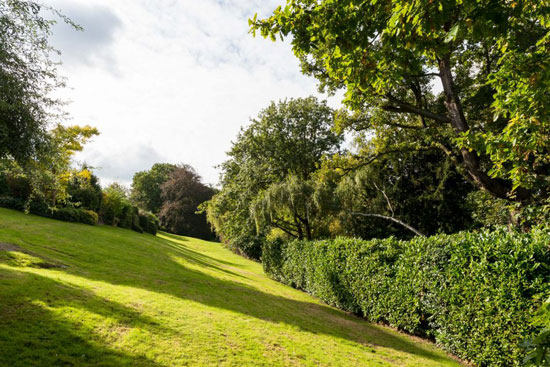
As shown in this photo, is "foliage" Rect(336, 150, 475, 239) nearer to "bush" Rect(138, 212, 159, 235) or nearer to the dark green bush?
the dark green bush

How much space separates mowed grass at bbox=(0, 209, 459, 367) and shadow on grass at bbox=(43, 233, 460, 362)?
0.13 ft

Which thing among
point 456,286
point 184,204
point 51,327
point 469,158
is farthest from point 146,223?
point 456,286

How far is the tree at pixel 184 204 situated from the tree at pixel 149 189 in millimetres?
4957

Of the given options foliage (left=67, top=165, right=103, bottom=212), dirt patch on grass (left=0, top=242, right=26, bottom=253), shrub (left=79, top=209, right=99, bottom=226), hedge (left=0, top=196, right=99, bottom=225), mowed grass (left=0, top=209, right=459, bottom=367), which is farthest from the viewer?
foliage (left=67, top=165, right=103, bottom=212)

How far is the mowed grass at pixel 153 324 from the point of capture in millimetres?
4584

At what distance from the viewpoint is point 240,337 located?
6277 mm

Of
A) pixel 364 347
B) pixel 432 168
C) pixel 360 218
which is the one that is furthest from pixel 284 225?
pixel 364 347

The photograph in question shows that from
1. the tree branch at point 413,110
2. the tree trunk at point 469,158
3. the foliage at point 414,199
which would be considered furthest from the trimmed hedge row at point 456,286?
the foliage at point 414,199

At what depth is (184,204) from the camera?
48.5 m

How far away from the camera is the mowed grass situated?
4584mm

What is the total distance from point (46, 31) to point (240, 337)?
7.77m

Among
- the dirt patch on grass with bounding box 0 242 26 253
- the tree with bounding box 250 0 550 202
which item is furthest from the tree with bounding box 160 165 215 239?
the tree with bounding box 250 0 550 202

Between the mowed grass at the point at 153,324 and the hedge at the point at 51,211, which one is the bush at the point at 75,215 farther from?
the mowed grass at the point at 153,324

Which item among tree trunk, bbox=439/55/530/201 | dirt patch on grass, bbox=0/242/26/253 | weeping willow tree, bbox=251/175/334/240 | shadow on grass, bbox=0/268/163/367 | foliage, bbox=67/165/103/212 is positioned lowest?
shadow on grass, bbox=0/268/163/367
